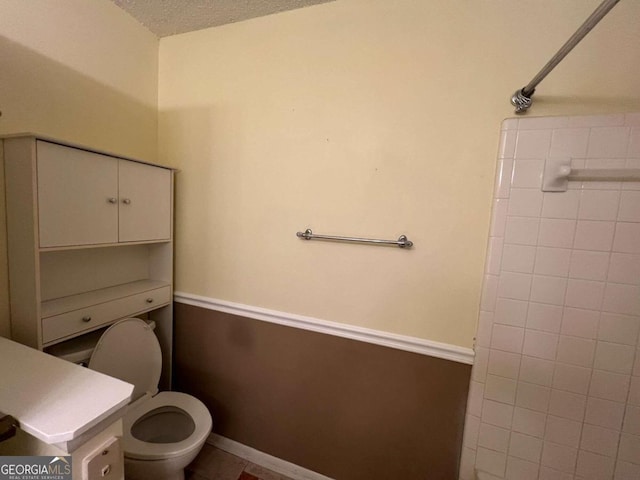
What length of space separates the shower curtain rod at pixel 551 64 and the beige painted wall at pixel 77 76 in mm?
1873

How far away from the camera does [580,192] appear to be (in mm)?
942

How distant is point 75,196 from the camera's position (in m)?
1.05

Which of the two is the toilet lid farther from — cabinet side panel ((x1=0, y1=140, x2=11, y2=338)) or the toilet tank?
cabinet side panel ((x1=0, y1=140, x2=11, y2=338))

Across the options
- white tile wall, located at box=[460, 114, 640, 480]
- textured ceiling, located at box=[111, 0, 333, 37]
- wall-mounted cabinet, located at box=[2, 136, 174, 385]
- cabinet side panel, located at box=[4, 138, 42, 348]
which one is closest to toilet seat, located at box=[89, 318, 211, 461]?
wall-mounted cabinet, located at box=[2, 136, 174, 385]

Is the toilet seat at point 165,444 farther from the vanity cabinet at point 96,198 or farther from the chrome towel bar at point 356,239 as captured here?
the chrome towel bar at point 356,239

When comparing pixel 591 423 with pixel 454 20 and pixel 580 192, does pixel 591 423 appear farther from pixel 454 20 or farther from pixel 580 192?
pixel 454 20

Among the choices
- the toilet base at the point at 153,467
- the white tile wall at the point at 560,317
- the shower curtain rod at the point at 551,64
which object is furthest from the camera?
the toilet base at the point at 153,467

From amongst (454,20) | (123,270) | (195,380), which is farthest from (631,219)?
(123,270)

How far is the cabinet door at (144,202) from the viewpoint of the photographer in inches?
48.8

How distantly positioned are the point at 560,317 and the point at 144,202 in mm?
1943

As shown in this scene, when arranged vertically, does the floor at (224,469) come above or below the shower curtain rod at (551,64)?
below

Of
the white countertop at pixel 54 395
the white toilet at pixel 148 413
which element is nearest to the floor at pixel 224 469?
the white toilet at pixel 148 413

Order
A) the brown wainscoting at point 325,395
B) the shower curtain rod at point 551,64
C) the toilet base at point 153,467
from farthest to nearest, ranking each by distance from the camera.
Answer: the brown wainscoting at point 325,395
the toilet base at point 153,467
the shower curtain rod at point 551,64

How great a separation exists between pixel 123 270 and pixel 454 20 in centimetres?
205
